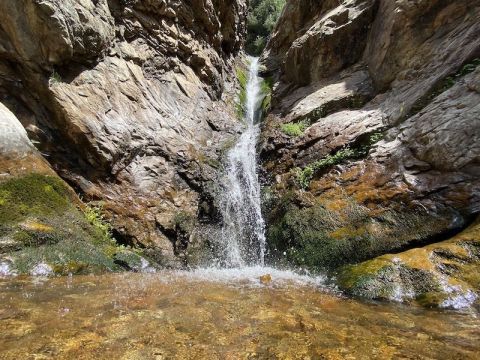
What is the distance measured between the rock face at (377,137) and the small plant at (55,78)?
6.29 m

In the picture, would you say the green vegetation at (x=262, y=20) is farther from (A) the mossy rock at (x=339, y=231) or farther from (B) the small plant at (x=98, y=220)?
(B) the small plant at (x=98, y=220)

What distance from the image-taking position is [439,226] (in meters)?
6.66

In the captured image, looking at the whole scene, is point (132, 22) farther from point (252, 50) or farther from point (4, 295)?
point (252, 50)

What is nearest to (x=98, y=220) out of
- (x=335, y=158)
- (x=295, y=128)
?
(x=335, y=158)

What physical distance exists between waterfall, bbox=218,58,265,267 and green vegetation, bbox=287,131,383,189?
1.59 meters

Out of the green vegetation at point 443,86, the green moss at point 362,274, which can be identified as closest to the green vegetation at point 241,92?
the green vegetation at point 443,86

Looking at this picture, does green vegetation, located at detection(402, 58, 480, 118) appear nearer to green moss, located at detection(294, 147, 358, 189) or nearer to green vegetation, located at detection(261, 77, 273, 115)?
green moss, located at detection(294, 147, 358, 189)

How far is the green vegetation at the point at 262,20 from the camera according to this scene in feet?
86.7

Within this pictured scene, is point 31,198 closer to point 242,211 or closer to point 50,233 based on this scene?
point 50,233

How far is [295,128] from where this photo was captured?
11.3 metres

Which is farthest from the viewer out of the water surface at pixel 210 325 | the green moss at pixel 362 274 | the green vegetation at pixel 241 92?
the green vegetation at pixel 241 92

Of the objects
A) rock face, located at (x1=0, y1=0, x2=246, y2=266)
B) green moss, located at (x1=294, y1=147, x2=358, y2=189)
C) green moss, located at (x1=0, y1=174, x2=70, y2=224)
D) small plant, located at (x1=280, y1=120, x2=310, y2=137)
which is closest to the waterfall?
rock face, located at (x1=0, y1=0, x2=246, y2=266)

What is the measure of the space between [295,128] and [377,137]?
2868mm

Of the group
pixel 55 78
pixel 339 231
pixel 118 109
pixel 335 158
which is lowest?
pixel 339 231
